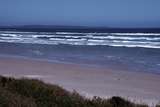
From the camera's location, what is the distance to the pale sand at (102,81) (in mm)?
13414

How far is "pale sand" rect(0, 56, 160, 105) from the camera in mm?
13414

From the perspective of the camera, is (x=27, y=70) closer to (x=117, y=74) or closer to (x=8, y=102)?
(x=117, y=74)

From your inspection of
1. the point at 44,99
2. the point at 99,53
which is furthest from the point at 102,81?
the point at 99,53

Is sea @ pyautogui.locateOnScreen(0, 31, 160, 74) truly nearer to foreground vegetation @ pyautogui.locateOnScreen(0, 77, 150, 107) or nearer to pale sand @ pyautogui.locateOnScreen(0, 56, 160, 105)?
pale sand @ pyautogui.locateOnScreen(0, 56, 160, 105)

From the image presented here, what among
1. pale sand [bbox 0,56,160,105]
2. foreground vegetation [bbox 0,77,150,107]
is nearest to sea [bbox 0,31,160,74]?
pale sand [bbox 0,56,160,105]

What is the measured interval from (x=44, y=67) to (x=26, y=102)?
1599 centimetres

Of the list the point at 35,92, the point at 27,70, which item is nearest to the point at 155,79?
the point at 27,70

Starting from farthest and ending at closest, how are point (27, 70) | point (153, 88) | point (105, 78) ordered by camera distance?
point (27, 70) → point (105, 78) → point (153, 88)

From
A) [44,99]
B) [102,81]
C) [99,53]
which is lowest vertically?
[44,99]

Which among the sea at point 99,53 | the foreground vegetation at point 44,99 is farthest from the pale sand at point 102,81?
the foreground vegetation at point 44,99

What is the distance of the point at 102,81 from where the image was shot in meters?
16.6

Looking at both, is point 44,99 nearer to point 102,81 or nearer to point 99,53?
point 102,81

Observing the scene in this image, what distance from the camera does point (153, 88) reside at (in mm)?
15141

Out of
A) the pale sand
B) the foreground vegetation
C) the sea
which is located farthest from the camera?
the sea
